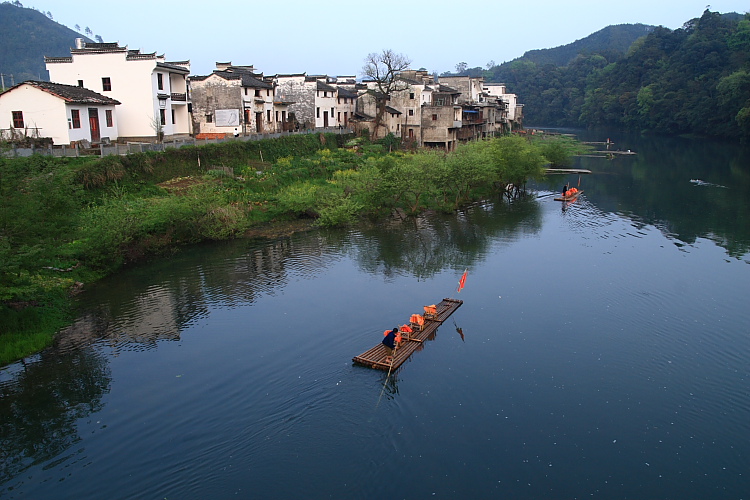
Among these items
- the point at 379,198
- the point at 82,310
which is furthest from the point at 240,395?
the point at 379,198

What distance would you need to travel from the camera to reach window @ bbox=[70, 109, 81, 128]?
125 feet

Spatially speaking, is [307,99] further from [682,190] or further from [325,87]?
[682,190]

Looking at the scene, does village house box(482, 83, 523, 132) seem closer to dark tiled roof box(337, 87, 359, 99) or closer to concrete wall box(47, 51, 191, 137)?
dark tiled roof box(337, 87, 359, 99)

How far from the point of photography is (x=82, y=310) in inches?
984

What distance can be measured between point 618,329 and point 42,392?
21.5m

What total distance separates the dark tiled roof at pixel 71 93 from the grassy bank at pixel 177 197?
5.63m

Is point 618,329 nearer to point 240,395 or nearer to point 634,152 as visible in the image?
point 240,395

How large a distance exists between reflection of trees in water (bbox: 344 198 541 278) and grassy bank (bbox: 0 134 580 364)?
8.83 ft

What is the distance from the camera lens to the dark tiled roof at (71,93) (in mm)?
37062

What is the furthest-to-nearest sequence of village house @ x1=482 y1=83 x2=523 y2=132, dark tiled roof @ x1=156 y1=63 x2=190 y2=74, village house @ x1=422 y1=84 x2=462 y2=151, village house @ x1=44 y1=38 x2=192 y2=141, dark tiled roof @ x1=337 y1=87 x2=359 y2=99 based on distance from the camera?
village house @ x1=482 y1=83 x2=523 y2=132
village house @ x1=422 y1=84 x2=462 y2=151
dark tiled roof @ x1=337 y1=87 x2=359 y2=99
dark tiled roof @ x1=156 y1=63 x2=190 y2=74
village house @ x1=44 y1=38 x2=192 y2=141

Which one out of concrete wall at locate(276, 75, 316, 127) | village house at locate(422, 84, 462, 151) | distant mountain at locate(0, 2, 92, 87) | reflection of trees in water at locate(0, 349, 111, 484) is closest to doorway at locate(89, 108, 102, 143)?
reflection of trees in water at locate(0, 349, 111, 484)

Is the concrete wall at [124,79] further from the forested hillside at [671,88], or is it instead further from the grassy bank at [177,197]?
the forested hillside at [671,88]

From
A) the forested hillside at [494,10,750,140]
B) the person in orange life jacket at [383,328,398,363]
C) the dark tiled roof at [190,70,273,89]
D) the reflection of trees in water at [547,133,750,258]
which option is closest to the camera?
the person in orange life jacket at [383,328,398,363]

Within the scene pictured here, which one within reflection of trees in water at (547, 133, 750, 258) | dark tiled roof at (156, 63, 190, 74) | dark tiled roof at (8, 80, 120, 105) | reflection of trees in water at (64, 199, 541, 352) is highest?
dark tiled roof at (156, 63, 190, 74)
